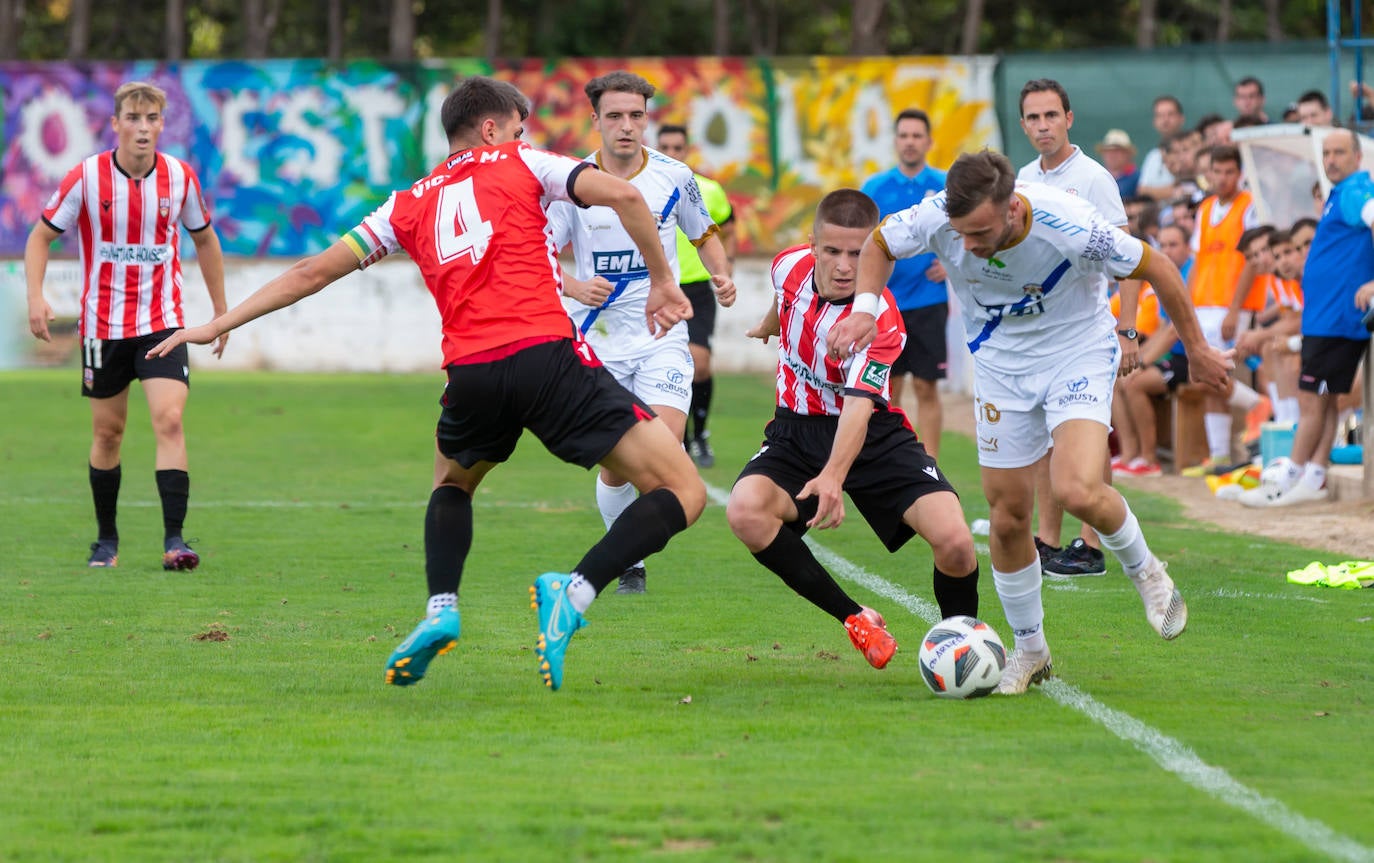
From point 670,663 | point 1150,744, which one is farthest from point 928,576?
point 1150,744

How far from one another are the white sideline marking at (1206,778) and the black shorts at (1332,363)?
6.31m

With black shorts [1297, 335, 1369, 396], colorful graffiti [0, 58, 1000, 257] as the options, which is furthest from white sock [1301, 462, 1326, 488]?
colorful graffiti [0, 58, 1000, 257]

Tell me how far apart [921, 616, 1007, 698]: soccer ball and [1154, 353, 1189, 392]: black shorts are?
8.58 metres

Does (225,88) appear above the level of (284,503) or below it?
above

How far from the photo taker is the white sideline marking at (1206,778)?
394 centimetres

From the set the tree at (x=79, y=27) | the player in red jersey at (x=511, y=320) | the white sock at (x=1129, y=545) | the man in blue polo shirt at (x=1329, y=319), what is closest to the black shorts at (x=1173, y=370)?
the man in blue polo shirt at (x=1329, y=319)

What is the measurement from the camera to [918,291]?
1123cm

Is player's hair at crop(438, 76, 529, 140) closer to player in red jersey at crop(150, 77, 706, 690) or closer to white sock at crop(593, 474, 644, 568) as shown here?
player in red jersey at crop(150, 77, 706, 690)

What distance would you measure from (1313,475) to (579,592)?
775cm

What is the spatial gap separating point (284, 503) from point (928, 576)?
16.9 ft

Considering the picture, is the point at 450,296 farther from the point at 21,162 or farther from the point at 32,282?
the point at 21,162

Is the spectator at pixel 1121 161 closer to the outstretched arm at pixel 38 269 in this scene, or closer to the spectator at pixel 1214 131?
the spectator at pixel 1214 131

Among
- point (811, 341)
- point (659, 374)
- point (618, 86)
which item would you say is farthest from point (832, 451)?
point (618, 86)

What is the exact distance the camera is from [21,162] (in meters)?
26.9
